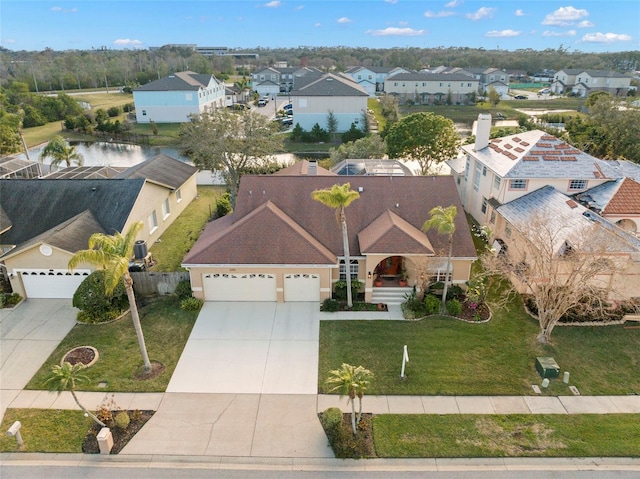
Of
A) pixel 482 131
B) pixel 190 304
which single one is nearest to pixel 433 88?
pixel 482 131

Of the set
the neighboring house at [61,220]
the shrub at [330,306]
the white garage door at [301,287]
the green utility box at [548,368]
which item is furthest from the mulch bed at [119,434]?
the green utility box at [548,368]

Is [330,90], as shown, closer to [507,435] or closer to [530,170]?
[530,170]

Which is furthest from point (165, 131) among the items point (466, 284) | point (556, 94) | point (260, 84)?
point (556, 94)

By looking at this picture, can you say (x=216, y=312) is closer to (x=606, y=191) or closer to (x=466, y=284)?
(x=466, y=284)

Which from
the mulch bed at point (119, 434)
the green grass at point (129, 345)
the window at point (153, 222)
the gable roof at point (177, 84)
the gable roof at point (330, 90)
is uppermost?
the gable roof at point (177, 84)

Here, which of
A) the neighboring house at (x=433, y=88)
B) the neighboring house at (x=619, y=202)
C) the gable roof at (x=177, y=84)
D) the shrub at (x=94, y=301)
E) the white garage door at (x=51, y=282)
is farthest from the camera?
the neighboring house at (x=433, y=88)

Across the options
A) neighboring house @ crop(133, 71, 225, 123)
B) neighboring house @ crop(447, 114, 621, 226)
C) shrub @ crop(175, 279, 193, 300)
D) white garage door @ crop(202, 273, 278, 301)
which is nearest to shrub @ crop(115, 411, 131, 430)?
shrub @ crop(175, 279, 193, 300)

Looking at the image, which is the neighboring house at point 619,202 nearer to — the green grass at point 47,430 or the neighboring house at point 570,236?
the neighboring house at point 570,236
